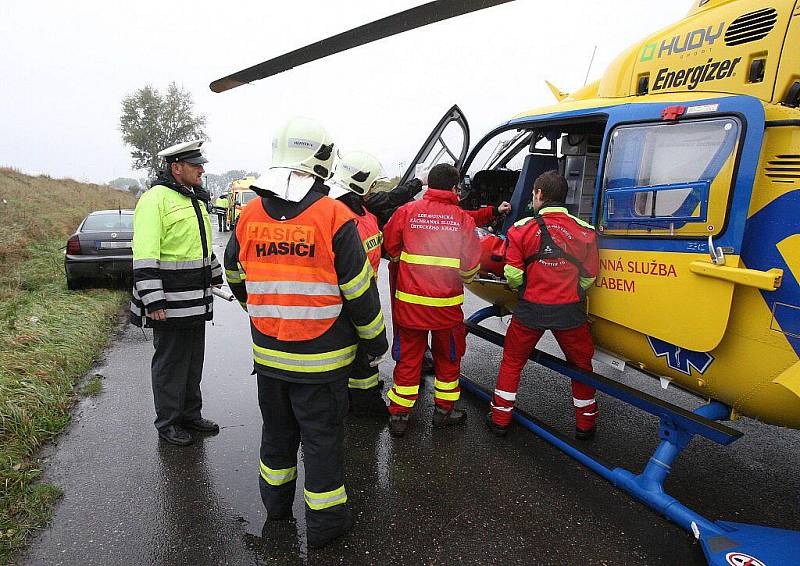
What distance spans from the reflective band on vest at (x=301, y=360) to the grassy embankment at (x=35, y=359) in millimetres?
1535

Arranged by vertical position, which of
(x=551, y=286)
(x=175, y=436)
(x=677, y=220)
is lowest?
(x=175, y=436)

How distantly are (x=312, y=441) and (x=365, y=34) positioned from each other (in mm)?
2530

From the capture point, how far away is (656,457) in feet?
9.18

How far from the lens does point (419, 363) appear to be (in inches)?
142

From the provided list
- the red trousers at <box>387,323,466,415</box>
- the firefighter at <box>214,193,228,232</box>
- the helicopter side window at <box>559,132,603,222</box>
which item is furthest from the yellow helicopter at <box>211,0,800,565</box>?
the firefighter at <box>214,193,228,232</box>

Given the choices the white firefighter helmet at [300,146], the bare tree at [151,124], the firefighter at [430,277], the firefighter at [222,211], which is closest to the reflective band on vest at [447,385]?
the firefighter at [430,277]

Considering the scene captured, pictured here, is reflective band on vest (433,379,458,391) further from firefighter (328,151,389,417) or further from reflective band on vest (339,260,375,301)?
reflective band on vest (339,260,375,301)

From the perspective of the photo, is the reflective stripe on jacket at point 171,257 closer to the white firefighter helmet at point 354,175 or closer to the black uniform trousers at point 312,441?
the white firefighter helmet at point 354,175

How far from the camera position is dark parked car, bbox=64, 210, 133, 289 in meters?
7.12

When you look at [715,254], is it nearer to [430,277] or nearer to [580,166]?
[430,277]

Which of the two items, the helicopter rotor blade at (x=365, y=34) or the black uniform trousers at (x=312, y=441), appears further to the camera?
the helicopter rotor blade at (x=365, y=34)

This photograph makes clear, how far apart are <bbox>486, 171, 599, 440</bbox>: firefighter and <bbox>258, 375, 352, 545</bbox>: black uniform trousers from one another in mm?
1531

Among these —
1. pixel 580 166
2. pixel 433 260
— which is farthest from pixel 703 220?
pixel 580 166

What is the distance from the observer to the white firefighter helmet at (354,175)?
11.2ft
